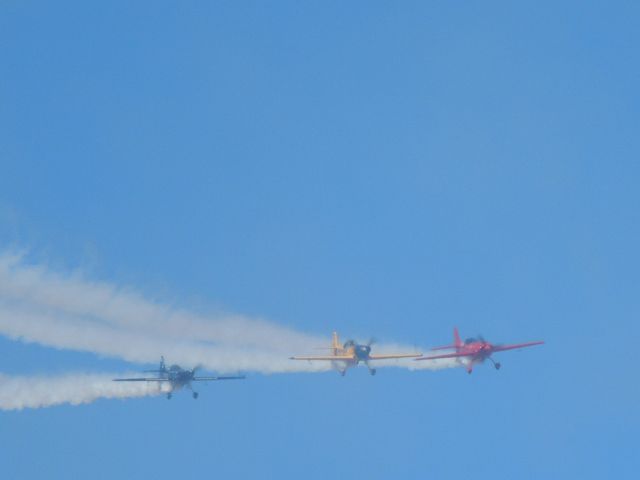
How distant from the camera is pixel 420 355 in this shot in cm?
8656

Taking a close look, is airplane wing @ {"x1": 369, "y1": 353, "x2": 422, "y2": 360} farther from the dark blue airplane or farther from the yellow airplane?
the dark blue airplane

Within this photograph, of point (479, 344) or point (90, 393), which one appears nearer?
point (90, 393)

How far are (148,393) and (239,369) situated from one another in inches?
312

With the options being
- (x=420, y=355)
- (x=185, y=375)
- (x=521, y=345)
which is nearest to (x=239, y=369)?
(x=185, y=375)

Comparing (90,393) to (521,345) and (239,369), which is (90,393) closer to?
(239,369)

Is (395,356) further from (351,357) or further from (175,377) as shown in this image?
(175,377)

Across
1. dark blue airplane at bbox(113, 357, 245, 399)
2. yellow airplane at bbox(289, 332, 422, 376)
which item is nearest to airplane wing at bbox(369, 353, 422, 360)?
yellow airplane at bbox(289, 332, 422, 376)

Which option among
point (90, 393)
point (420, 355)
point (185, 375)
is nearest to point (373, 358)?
point (420, 355)

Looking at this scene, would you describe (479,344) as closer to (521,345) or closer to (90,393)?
(521,345)

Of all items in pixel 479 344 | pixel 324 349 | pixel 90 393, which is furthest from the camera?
pixel 324 349

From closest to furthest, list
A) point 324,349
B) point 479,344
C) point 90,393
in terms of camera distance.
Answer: point 90,393, point 479,344, point 324,349

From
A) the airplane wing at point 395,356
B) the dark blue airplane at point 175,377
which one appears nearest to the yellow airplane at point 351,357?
the airplane wing at point 395,356

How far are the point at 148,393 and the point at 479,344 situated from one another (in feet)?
94.1

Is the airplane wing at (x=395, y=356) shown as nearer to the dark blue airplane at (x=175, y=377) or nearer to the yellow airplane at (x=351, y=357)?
the yellow airplane at (x=351, y=357)
